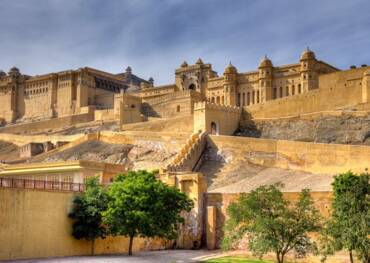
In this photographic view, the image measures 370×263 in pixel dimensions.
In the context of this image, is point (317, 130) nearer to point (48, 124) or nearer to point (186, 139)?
point (186, 139)

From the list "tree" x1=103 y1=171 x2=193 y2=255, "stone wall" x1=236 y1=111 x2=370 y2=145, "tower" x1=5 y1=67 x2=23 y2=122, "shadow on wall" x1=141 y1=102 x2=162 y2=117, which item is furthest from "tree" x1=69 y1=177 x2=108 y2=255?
"tower" x1=5 y1=67 x2=23 y2=122

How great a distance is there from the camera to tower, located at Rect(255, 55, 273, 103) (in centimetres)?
6669

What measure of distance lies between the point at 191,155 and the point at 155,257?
17.2 m

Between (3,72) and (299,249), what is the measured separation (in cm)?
8899

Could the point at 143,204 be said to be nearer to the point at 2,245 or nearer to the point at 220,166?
the point at 2,245

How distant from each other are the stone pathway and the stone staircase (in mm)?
11299

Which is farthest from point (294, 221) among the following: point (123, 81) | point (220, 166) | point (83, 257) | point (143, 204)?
point (123, 81)

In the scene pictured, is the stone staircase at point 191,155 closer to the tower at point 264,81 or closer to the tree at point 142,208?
the tree at point 142,208

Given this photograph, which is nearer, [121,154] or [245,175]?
[245,175]

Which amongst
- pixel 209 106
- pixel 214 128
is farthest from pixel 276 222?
pixel 209 106

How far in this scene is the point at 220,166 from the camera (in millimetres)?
45562

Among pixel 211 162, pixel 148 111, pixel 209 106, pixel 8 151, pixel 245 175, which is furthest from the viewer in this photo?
→ pixel 148 111

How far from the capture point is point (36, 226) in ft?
Answer: 92.5

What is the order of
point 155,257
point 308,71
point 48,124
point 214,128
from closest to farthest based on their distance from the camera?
point 155,257, point 214,128, point 308,71, point 48,124
